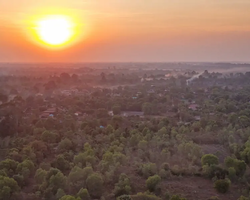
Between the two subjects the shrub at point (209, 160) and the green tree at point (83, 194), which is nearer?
the green tree at point (83, 194)

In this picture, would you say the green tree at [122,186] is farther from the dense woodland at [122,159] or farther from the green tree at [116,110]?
the green tree at [116,110]

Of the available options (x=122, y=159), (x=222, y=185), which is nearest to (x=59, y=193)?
(x=122, y=159)

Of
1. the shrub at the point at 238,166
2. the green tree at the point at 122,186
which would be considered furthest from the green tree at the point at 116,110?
the green tree at the point at 122,186

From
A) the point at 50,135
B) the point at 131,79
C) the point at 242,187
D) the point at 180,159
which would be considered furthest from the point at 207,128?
the point at 131,79

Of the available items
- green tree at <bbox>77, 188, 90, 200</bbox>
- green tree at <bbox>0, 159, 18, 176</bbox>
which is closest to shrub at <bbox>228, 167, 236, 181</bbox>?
green tree at <bbox>77, 188, 90, 200</bbox>

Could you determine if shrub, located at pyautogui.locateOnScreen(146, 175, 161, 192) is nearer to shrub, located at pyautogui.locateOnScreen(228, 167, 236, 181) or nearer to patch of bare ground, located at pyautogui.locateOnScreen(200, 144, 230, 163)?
shrub, located at pyautogui.locateOnScreen(228, 167, 236, 181)

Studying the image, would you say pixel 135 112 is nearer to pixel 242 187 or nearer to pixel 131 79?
pixel 242 187
